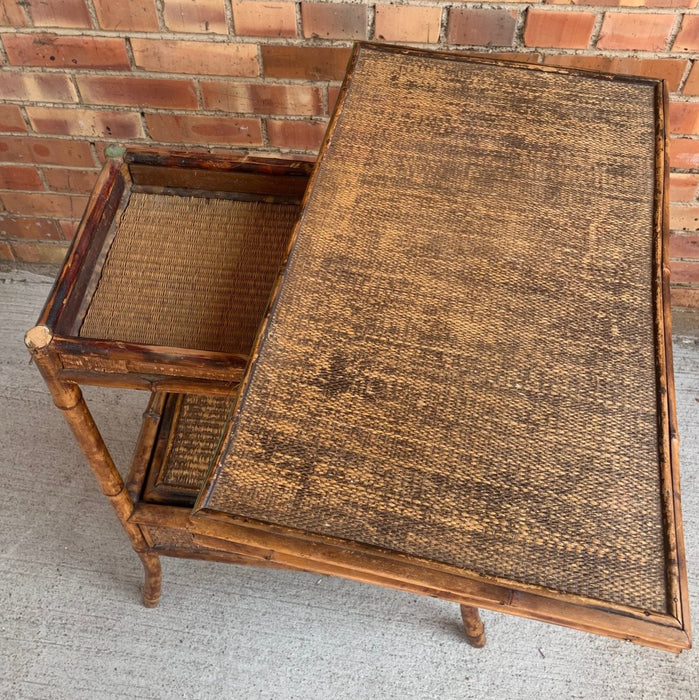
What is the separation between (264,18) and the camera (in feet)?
4.52

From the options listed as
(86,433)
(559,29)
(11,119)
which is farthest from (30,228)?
(559,29)

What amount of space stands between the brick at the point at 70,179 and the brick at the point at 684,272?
143cm

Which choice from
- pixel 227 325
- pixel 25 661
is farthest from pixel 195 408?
pixel 25 661

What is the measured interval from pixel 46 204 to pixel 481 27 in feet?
3.77

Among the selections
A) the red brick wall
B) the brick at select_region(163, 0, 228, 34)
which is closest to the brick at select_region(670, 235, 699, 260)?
the red brick wall

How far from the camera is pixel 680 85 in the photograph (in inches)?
55.5

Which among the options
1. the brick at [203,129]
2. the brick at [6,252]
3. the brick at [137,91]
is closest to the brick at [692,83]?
the brick at [203,129]

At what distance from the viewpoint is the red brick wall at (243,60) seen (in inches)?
52.9

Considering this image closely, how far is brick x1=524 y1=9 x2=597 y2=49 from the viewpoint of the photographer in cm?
133

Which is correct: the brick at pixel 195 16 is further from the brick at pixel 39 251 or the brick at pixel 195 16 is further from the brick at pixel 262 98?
the brick at pixel 39 251

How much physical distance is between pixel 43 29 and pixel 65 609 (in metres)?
1.18

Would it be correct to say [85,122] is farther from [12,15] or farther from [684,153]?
[684,153]

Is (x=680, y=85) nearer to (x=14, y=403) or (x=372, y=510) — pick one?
(x=372, y=510)

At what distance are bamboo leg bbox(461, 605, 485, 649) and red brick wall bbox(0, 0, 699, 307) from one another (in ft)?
3.27
